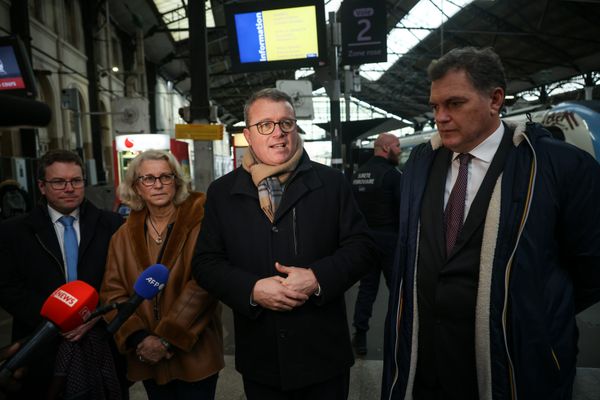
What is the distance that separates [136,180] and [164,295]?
0.61 meters

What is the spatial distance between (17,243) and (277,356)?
1.42 metres

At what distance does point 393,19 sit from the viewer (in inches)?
747

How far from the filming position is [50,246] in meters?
2.22

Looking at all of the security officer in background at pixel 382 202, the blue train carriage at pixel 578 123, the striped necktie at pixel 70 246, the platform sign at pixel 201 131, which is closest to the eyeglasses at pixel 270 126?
the striped necktie at pixel 70 246

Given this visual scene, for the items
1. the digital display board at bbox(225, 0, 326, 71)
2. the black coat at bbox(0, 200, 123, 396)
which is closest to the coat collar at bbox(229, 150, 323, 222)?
the black coat at bbox(0, 200, 123, 396)

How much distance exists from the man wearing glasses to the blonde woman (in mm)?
178

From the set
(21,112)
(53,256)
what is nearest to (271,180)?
(21,112)

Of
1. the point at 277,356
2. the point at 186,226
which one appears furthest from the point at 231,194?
the point at 277,356

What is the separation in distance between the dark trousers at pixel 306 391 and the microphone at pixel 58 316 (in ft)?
2.68

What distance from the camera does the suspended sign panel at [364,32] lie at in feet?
27.2

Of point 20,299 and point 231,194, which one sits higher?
point 231,194

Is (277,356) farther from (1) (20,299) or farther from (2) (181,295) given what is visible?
(1) (20,299)

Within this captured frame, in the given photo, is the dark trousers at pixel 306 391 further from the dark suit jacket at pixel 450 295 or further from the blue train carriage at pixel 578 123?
the blue train carriage at pixel 578 123

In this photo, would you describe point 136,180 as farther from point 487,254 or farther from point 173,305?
point 487,254
